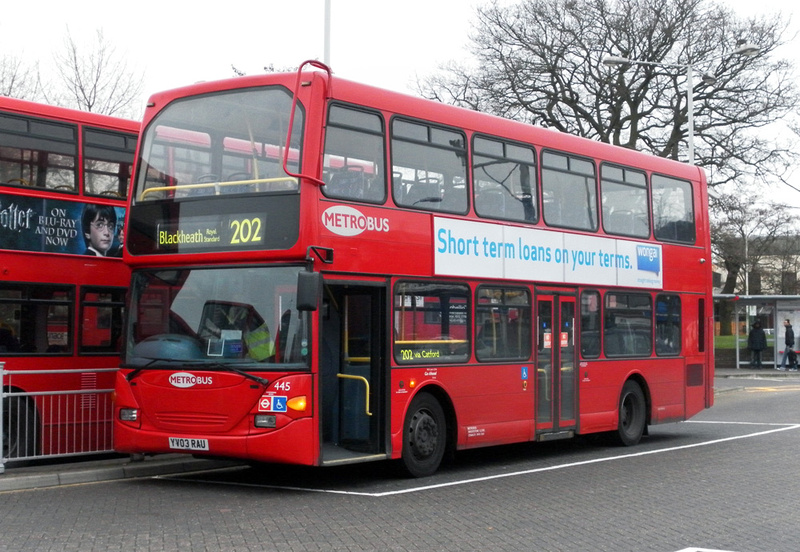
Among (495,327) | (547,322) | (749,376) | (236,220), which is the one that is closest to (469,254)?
(495,327)

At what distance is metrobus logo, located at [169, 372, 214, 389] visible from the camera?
37.3 ft

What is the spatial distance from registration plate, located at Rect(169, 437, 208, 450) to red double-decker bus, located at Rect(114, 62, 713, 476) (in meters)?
0.02

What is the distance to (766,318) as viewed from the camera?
41.7 metres

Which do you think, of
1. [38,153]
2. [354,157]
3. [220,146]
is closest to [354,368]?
[354,157]

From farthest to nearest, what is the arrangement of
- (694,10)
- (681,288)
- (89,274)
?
1. (694,10)
2. (681,288)
3. (89,274)

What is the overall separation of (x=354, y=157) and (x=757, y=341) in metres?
31.8

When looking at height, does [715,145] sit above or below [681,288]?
above

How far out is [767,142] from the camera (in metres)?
35.0

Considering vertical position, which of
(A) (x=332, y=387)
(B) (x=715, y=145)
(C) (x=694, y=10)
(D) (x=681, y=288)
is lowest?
(A) (x=332, y=387)

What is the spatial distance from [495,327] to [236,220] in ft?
13.0

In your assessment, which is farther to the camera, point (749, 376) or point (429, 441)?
point (749, 376)

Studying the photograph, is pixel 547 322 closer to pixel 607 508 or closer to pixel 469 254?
pixel 469 254

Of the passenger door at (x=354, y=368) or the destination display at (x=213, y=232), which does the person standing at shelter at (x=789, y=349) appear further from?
the destination display at (x=213, y=232)

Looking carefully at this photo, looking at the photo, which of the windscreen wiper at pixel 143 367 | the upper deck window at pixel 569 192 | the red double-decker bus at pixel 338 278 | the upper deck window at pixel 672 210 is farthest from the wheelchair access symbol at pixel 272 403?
the upper deck window at pixel 672 210
